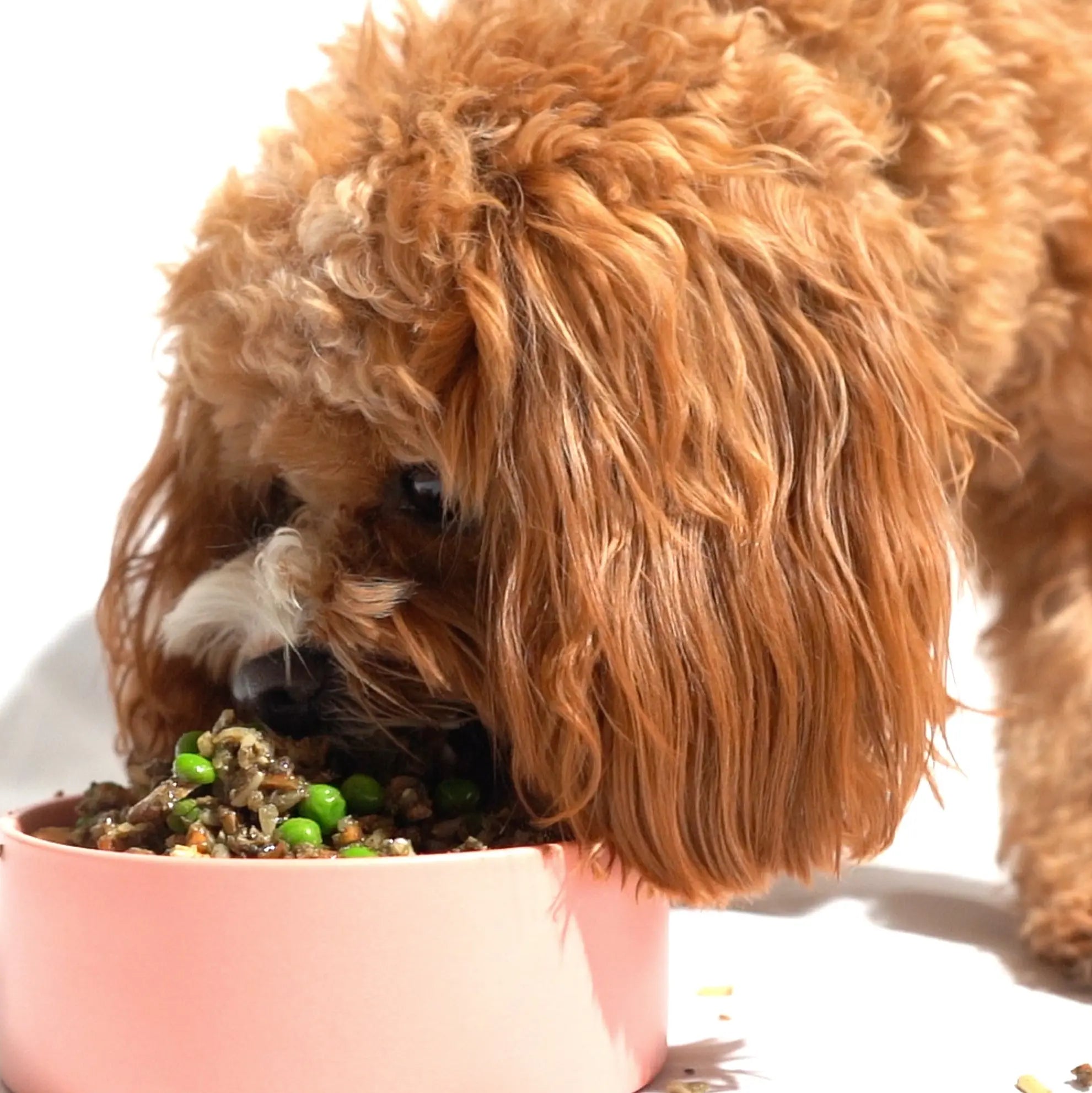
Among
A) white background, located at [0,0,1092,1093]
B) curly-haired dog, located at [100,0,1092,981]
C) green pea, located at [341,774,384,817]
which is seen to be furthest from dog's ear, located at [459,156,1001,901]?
white background, located at [0,0,1092,1093]

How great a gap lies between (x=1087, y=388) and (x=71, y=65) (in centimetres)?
141

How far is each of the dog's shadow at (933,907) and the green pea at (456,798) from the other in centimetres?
48

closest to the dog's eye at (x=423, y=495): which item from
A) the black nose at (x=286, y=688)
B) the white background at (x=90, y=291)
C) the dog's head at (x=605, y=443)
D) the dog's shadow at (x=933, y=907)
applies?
the dog's head at (x=605, y=443)

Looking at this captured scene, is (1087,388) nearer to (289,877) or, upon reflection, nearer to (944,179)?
(944,179)

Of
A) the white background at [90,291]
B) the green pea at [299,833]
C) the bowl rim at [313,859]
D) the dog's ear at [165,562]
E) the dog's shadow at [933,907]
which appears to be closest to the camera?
the bowl rim at [313,859]

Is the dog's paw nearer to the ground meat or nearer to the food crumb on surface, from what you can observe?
the food crumb on surface

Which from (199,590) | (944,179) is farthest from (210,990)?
(944,179)

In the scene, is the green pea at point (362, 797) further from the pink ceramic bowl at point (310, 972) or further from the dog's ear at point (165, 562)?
the dog's ear at point (165, 562)

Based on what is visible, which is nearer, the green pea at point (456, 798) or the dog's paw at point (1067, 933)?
the green pea at point (456, 798)

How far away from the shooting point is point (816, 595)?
4.06 feet

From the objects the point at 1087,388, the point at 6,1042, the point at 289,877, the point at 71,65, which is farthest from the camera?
the point at 71,65

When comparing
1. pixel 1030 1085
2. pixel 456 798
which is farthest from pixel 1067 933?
pixel 456 798

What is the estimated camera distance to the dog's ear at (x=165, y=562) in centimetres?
159

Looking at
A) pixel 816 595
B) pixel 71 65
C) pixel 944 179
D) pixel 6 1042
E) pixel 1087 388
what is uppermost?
pixel 71 65
